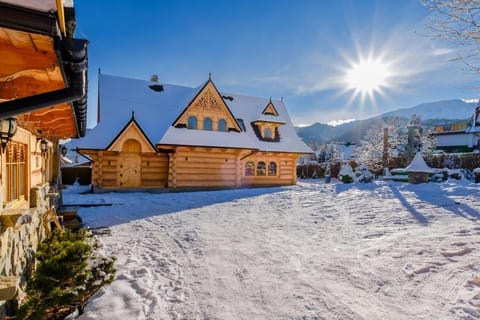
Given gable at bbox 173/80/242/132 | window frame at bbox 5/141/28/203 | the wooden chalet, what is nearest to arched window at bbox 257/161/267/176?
gable at bbox 173/80/242/132

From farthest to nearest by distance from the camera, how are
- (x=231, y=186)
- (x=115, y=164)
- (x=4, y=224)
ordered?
(x=231, y=186), (x=115, y=164), (x=4, y=224)

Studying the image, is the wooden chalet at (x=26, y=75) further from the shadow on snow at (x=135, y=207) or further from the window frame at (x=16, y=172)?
the shadow on snow at (x=135, y=207)

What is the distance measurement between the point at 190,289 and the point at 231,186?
12.6 metres

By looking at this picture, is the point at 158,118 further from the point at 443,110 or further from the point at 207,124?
the point at 443,110

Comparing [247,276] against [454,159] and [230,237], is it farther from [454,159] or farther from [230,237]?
[454,159]

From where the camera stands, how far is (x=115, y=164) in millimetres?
14086

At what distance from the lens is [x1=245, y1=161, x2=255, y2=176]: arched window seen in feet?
58.3

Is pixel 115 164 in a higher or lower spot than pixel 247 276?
higher

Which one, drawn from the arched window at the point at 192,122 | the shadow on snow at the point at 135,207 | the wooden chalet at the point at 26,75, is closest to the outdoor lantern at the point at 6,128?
the wooden chalet at the point at 26,75

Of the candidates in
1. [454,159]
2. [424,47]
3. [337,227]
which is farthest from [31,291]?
[454,159]

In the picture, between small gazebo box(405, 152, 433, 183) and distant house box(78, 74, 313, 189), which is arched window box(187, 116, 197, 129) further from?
small gazebo box(405, 152, 433, 183)

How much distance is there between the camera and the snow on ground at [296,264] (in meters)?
3.31

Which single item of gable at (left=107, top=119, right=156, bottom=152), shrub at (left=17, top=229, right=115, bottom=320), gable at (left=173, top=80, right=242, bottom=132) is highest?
gable at (left=173, top=80, right=242, bottom=132)

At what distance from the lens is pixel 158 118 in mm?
16156
